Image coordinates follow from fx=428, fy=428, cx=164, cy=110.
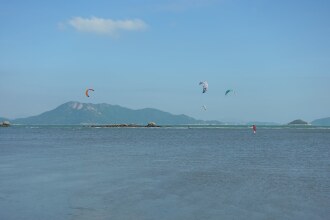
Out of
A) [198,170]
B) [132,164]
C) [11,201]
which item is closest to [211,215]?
[11,201]

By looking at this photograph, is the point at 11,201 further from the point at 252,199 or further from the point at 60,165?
the point at 60,165

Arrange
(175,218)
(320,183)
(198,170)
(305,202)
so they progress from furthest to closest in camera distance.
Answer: (198,170) → (320,183) → (305,202) → (175,218)

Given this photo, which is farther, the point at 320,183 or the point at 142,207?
the point at 320,183

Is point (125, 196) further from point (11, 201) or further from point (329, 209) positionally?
point (329, 209)

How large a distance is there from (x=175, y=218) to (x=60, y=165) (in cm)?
1854

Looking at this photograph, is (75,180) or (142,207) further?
(75,180)

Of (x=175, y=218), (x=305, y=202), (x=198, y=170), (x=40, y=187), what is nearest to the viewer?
(x=175, y=218)

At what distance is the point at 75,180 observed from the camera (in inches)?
909

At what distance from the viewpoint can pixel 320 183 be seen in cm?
2247

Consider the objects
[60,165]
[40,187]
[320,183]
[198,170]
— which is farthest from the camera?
[60,165]

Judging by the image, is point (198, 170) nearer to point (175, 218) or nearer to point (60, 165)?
point (60, 165)

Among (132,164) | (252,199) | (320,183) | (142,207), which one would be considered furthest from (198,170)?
(142,207)

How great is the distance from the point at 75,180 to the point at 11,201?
6.40 meters

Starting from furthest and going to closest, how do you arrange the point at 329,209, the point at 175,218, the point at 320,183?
1. the point at 320,183
2. the point at 329,209
3. the point at 175,218
